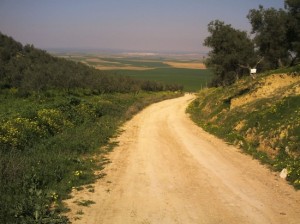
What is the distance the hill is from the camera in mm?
16945

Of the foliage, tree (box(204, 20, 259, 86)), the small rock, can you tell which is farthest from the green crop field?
the small rock

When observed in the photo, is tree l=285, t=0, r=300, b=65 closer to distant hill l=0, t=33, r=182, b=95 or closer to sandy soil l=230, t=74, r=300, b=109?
sandy soil l=230, t=74, r=300, b=109

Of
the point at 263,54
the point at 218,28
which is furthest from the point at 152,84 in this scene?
the point at 263,54

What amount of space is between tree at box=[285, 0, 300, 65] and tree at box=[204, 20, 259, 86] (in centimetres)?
759

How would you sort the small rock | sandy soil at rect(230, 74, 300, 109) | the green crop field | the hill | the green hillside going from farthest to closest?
the green crop field, sandy soil at rect(230, 74, 300, 109), the hill, the small rock, the green hillside

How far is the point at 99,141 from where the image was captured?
838 inches

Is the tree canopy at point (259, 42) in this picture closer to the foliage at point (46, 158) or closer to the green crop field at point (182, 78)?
the foliage at point (46, 158)

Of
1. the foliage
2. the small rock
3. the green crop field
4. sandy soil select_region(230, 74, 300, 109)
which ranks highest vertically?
sandy soil select_region(230, 74, 300, 109)

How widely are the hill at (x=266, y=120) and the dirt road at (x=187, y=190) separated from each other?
1065 millimetres

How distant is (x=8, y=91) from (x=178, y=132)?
32702 mm

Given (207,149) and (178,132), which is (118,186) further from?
(178,132)

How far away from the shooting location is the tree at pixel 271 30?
37.5 m

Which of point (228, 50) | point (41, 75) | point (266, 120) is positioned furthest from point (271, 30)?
point (41, 75)

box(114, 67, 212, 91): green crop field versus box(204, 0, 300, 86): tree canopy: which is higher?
box(204, 0, 300, 86): tree canopy
